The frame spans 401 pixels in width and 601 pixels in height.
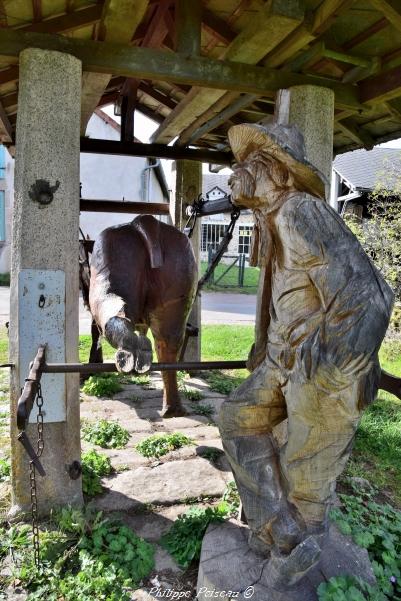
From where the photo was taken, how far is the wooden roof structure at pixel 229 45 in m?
2.41

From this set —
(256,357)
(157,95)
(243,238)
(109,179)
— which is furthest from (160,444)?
(243,238)

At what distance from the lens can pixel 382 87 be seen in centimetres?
285

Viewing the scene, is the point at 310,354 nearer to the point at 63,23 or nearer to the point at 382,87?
the point at 382,87

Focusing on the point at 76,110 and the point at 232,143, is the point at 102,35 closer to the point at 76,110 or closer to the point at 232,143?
the point at 76,110

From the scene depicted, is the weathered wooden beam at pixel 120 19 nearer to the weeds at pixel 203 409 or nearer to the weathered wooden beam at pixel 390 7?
the weathered wooden beam at pixel 390 7

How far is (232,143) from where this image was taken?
182 cm

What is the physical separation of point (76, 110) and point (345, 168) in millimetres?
13664

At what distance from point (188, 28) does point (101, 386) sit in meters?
3.43

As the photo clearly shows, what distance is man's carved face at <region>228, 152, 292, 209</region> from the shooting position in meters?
1.71

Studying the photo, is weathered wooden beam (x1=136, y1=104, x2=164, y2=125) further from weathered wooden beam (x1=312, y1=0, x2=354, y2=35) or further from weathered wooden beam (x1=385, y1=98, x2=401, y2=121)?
weathered wooden beam (x1=312, y1=0, x2=354, y2=35)

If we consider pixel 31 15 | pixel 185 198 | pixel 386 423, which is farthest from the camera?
pixel 185 198

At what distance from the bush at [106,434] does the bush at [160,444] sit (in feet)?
0.60

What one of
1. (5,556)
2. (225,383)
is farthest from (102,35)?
(225,383)

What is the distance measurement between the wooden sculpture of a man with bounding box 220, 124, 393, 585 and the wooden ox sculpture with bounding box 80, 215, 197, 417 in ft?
2.41
